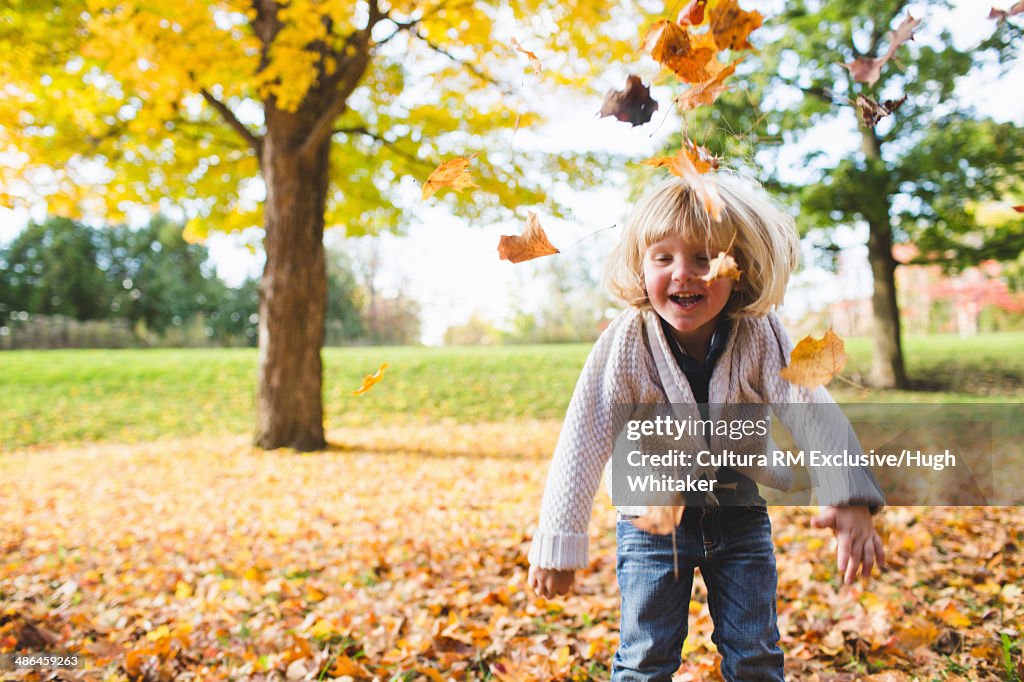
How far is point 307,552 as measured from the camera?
14.1 feet

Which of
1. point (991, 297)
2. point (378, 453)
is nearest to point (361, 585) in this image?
point (378, 453)

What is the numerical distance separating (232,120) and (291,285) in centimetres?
202

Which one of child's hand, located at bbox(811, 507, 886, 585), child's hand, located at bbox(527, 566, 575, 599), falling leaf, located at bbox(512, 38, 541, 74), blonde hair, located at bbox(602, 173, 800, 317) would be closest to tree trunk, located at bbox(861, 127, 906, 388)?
blonde hair, located at bbox(602, 173, 800, 317)

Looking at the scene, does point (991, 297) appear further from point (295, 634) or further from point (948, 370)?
point (295, 634)

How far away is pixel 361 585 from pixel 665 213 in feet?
9.15

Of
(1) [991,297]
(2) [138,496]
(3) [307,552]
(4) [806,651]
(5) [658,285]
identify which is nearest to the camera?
A: (5) [658,285]

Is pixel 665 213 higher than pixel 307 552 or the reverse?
higher

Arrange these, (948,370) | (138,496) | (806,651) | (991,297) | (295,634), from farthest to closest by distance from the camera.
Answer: (991,297) < (948,370) < (138,496) < (295,634) < (806,651)

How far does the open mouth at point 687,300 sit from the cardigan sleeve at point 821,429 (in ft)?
0.92

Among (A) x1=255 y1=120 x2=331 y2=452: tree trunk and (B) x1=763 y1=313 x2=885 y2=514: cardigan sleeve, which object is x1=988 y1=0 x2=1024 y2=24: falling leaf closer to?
(B) x1=763 y1=313 x2=885 y2=514: cardigan sleeve

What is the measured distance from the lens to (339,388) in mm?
15047

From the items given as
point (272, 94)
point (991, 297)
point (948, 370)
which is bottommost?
point (948, 370)

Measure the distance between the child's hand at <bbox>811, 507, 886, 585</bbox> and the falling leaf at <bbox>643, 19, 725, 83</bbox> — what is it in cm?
108

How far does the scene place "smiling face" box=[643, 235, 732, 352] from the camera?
1.69 m
